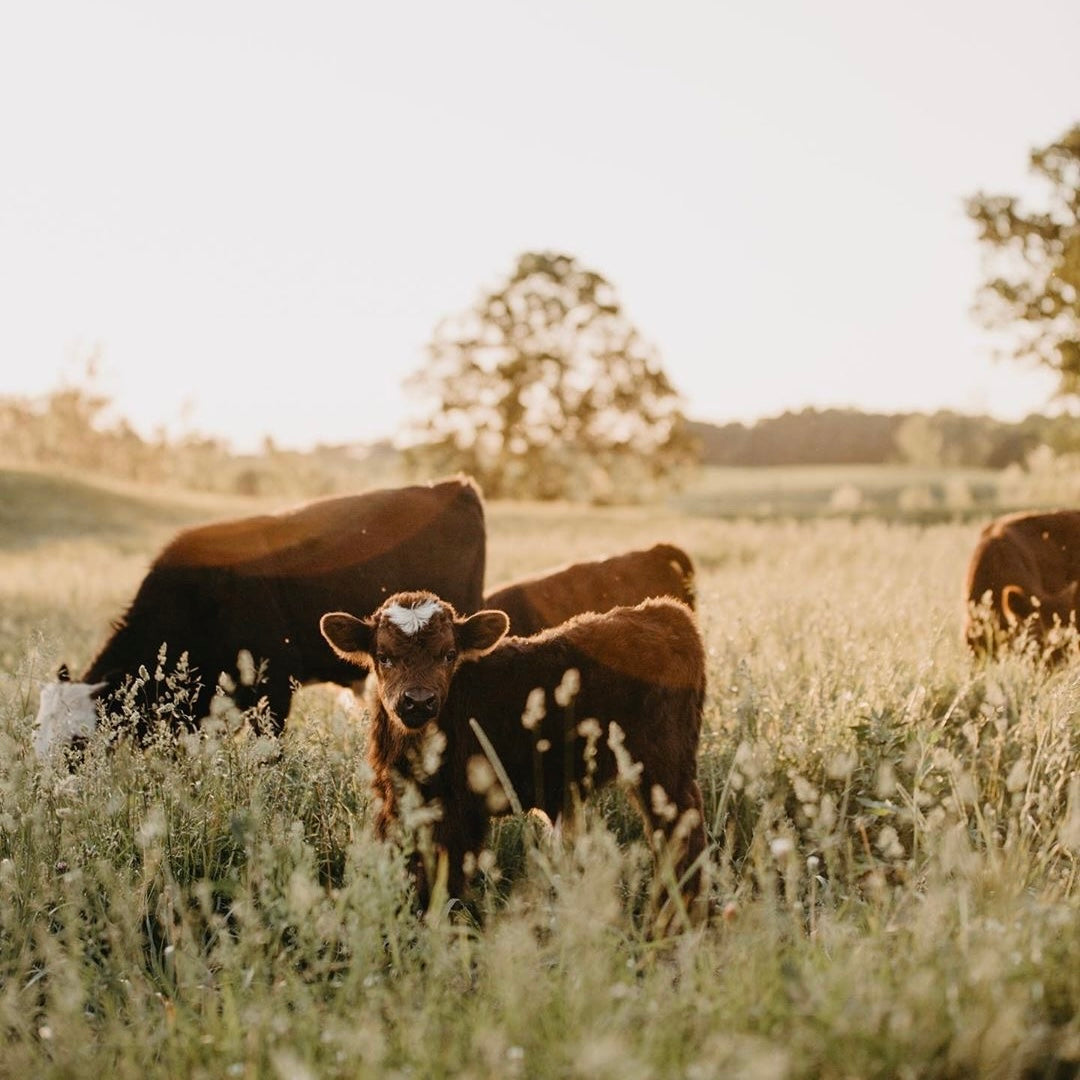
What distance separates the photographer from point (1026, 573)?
813cm

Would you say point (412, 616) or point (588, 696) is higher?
point (412, 616)

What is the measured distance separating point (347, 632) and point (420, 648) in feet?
1.62

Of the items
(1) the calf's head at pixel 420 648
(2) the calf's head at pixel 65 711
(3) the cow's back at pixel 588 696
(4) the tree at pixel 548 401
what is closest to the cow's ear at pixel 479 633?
(1) the calf's head at pixel 420 648

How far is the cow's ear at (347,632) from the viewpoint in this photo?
4.57 meters

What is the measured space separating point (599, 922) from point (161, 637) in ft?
14.7

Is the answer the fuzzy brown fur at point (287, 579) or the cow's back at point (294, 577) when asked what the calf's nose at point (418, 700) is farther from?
the cow's back at point (294, 577)

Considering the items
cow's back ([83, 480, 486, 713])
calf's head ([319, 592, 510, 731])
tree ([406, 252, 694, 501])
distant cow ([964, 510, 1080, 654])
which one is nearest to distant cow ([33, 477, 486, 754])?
cow's back ([83, 480, 486, 713])

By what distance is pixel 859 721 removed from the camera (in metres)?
5.30

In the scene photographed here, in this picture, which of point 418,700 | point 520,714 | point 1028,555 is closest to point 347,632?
point 418,700

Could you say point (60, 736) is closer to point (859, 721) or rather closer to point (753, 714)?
point (753, 714)

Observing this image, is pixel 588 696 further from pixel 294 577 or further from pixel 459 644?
pixel 294 577

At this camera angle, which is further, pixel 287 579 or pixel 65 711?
pixel 287 579

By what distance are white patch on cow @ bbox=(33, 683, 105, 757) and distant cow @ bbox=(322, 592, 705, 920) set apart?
6.42 feet

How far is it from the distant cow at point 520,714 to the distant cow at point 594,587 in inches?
108
